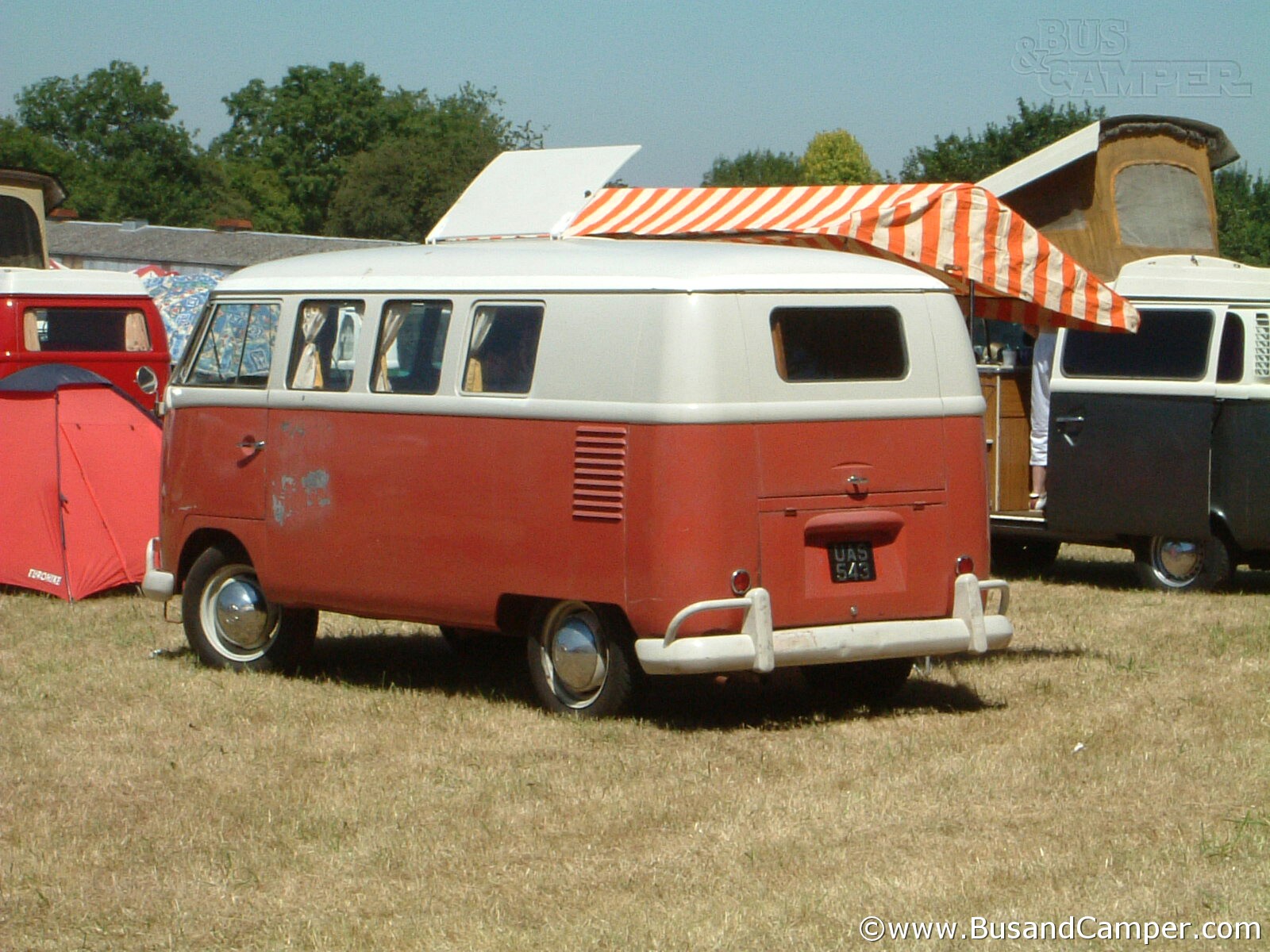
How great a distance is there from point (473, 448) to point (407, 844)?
102 inches

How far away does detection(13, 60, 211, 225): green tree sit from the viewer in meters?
90.4

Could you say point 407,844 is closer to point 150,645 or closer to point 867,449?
point 867,449

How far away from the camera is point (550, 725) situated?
28.3ft

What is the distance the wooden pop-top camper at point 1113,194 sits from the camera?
50.9 feet

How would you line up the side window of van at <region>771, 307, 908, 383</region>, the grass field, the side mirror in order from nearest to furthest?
the grass field < the side window of van at <region>771, 307, 908, 383</region> < the side mirror

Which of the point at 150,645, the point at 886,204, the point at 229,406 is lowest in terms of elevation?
the point at 150,645

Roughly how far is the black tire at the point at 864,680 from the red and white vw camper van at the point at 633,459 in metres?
0.02

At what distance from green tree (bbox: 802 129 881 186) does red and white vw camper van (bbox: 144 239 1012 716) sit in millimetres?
104548

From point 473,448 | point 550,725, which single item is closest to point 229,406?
point 473,448

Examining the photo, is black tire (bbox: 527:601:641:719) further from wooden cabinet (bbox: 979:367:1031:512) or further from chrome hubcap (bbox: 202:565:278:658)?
wooden cabinet (bbox: 979:367:1031:512)

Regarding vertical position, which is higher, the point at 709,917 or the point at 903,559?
the point at 903,559

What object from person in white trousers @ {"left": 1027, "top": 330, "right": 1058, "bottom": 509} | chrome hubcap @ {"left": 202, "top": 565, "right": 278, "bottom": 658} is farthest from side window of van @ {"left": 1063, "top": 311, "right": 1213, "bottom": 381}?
chrome hubcap @ {"left": 202, "top": 565, "right": 278, "bottom": 658}

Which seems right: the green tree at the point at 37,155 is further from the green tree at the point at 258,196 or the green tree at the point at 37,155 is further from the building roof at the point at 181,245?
the building roof at the point at 181,245

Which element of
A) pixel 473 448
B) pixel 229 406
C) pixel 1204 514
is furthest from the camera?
pixel 1204 514
